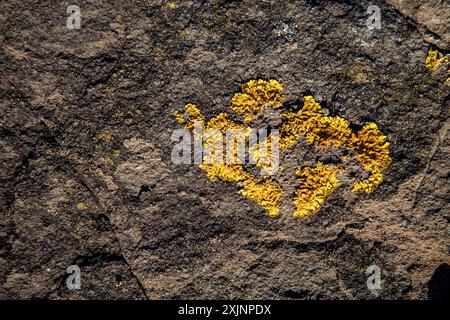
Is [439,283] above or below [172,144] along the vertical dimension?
below

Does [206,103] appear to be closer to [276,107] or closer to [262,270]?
[276,107]

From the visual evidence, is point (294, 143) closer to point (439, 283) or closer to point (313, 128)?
point (313, 128)

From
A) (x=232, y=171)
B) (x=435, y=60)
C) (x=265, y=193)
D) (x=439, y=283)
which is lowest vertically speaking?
(x=439, y=283)

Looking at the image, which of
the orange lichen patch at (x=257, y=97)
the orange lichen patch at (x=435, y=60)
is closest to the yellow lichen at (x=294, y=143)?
the orange lichen patch at (x=257, y=97)

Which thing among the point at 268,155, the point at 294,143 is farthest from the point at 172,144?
the point at 294,143

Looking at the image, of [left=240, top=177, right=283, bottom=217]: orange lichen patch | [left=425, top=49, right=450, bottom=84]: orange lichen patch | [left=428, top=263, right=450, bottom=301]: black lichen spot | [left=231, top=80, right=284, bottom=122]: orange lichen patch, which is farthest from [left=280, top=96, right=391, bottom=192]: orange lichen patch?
[left=428, top=263, right=450, bottom=301]: black lichen spot

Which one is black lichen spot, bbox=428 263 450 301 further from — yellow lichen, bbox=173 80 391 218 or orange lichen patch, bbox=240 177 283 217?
orange lichen patch, bbox=240 177 283 217

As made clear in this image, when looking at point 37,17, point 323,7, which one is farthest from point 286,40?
point 37,17
